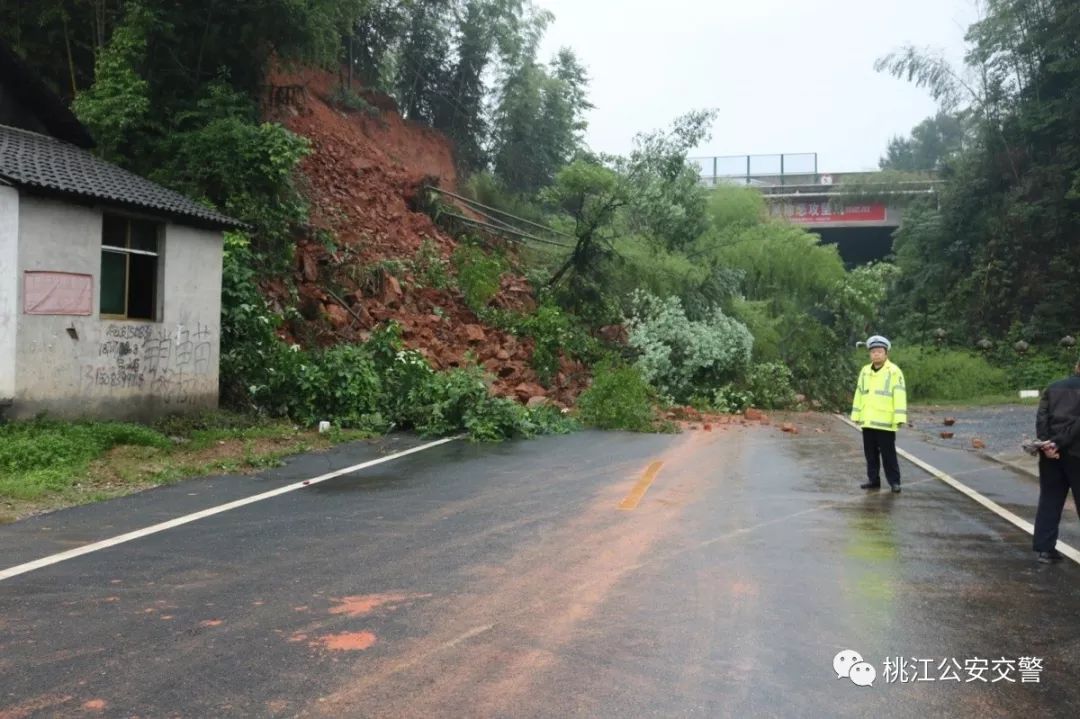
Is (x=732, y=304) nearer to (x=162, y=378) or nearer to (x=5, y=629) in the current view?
(x=162, y=378)

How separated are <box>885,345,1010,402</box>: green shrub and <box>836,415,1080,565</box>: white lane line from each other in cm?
2430

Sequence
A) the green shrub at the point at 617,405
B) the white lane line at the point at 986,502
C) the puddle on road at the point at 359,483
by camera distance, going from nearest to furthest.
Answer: the white lane line at the point at 986,502 → the puddle on road at the point at 359,483 → the green shrub at the point at 617,405

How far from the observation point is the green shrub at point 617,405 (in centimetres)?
1838

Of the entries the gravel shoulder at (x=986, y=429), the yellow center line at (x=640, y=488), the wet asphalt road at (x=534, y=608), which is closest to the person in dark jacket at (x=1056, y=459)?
the wet asphalt road at (x=534, y=608)

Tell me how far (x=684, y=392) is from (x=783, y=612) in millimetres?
18520

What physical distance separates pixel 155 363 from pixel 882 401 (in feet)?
36.4

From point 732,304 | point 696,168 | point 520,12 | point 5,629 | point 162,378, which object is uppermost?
point 520,12

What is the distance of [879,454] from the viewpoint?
10938mm

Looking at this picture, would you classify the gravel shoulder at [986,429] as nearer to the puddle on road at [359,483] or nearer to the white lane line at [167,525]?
the puddle on road at [359,483]

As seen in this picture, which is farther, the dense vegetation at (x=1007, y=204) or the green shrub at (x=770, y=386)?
the dense vegetation at (x=1007, y=204)

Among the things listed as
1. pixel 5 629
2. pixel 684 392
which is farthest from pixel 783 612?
pixel 684 392

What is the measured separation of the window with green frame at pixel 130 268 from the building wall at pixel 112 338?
18cm

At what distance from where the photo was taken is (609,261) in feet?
86.5

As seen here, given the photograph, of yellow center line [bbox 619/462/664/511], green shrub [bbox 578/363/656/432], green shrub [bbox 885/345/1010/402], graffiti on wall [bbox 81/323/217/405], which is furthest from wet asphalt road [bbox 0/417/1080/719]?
green shrub [bbox 885/345/1010/402]
